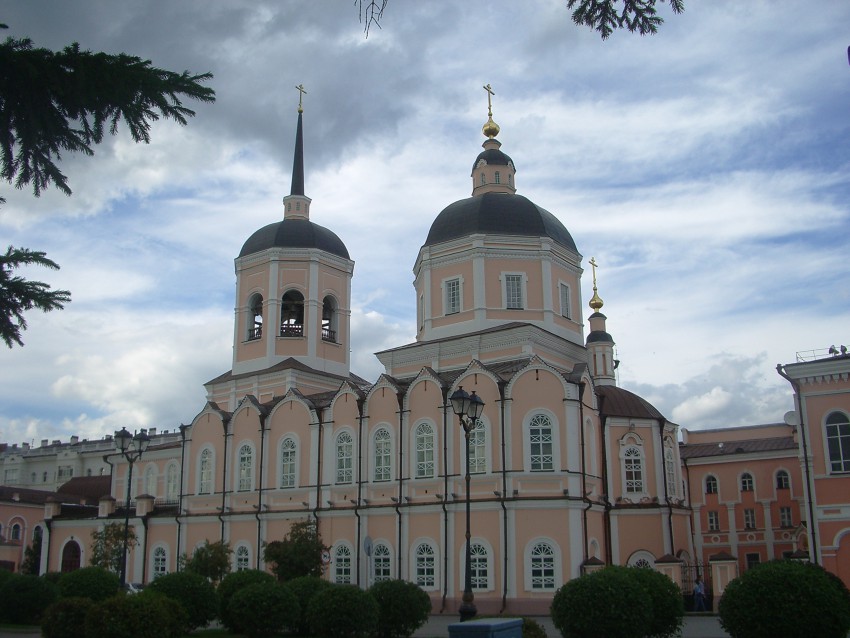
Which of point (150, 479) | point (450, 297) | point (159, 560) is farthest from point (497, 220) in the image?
point (150, 479)

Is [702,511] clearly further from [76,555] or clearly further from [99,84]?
[99,84]

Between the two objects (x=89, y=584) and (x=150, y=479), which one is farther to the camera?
(x=150, y=479)

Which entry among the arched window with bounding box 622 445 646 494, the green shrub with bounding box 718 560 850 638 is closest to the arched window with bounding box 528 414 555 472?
the arched window with bounding box 622 445 646 494

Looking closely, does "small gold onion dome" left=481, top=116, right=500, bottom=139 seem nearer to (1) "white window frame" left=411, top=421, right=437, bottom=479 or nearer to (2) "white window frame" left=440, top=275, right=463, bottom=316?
(2) "white window frame" left=440, top=275, right=463, bottom=316

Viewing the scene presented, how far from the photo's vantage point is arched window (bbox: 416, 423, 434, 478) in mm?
31516

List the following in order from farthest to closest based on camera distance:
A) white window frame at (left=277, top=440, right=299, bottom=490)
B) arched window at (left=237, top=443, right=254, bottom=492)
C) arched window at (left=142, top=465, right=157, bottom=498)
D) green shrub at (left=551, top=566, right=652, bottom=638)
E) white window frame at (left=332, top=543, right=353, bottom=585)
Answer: arched window at (left=142, top=465, right=157, bottom=498) < arched window at (left=237, top=443, right=254, bottom=492) < white window frame at (left=277, top=440, right=299, bottom=490) < white window frame at (left=332, top=543, right=353, bottom=585) < green shrub at (left=551, top=566, right=652, bottom=638)

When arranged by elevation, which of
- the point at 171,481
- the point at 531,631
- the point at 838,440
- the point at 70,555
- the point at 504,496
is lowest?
the point at 531,631

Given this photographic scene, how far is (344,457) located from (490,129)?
16.6 m

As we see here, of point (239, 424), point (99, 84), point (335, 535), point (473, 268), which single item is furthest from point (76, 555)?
point (99, 84)

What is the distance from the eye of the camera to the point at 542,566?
93.6ft

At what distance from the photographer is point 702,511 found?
42.6 m

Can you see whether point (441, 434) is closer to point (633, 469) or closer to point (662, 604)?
point (633, 469)

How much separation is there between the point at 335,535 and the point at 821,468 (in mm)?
17636

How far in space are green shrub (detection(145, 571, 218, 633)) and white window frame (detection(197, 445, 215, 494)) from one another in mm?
18673
